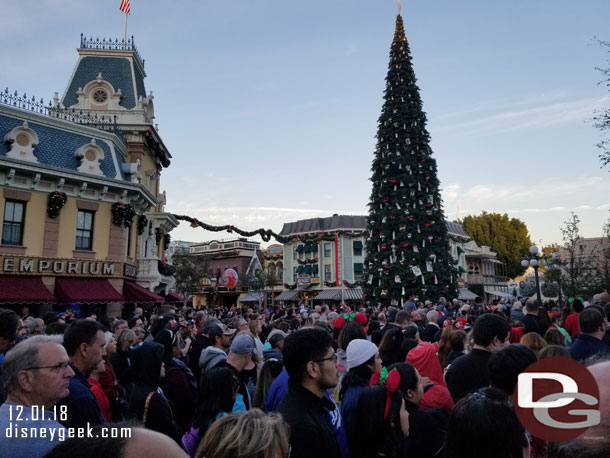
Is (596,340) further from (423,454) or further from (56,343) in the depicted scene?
(56,343)

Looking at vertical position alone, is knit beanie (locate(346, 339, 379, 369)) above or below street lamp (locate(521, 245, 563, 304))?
below

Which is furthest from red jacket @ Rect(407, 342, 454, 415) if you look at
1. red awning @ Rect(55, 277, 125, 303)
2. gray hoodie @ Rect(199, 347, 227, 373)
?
red awning @ Rect(55, 277, 125, 303)

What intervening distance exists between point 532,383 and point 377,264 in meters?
22.4

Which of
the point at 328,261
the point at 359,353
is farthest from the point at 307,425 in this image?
the point at 328,261

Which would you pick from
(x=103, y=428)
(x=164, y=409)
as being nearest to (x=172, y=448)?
(x=103, y=428)

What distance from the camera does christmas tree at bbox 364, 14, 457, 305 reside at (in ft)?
77.5

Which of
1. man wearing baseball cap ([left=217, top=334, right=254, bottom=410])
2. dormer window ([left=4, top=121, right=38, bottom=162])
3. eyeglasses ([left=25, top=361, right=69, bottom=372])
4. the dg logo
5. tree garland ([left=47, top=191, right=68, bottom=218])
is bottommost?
man wearing baseball cap ([left=217, top=334, right=254, bottom=410])

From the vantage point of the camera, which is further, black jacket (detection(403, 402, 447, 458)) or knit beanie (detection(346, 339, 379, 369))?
knit beanie (detection(346, 339, 379, 369))

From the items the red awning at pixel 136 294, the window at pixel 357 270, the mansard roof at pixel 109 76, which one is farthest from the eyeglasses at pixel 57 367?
the window at pixel 357 270

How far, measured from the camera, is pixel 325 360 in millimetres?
3293

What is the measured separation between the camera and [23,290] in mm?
17188

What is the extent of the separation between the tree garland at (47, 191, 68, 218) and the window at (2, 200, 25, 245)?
992 millimetres

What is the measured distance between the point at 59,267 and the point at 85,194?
3722 millimetres

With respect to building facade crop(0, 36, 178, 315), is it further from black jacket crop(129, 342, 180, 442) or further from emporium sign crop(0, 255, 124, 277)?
black jacket crop(129, 342, 180, 442)
